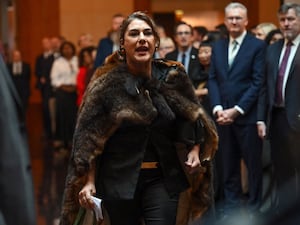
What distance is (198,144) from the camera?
6.29 metres

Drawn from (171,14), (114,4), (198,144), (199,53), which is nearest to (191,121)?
(198,144)

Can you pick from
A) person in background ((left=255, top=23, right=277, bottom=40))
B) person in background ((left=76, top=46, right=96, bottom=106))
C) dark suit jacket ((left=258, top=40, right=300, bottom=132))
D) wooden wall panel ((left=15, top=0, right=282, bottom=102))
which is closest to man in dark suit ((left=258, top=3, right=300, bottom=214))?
dark suit jacket ((left=258, top=40, right=300, bottom=132))

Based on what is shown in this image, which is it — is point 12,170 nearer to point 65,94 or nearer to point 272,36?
point 272,36

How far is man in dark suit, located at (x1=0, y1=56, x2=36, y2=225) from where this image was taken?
12.8 feet

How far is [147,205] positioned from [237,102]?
4.14m

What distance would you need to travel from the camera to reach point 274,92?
947cm

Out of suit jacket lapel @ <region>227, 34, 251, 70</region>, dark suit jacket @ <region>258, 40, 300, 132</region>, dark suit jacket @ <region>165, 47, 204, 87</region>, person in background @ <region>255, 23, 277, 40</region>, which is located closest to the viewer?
dark suit jacket @ <region>258, 40, 300, 132</region>

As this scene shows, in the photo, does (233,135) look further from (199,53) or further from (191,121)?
(191,121)

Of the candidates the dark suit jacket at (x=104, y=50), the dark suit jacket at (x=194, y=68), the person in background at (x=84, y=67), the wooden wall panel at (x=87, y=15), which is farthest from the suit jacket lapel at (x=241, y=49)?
the wooden wall panel at (x=87, y=15)

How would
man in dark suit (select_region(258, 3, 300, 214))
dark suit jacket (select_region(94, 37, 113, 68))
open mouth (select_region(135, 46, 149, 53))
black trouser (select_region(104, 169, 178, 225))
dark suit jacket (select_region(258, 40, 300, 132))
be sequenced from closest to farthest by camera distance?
black trouser (select_region(104, 169, 178, 225))
open mouth (select_region(135, 46, 149, 53))
dark suit jacket (select_region(258, 40, 300, 132))
man in dark suit (select_region(258, 3, 300, 214))
dark suit jacket (select_region(94, 37, 113, 68))

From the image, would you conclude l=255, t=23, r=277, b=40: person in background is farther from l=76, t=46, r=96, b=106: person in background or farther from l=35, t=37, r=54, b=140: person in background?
l=35, t=37, r=54, b=140: person in background

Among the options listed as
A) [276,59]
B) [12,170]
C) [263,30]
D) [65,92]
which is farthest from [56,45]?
[12,170]

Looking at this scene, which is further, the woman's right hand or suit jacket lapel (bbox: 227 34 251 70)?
suit jacket lapel (bbox: 227 34 251 70)

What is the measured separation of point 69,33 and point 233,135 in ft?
44.0
